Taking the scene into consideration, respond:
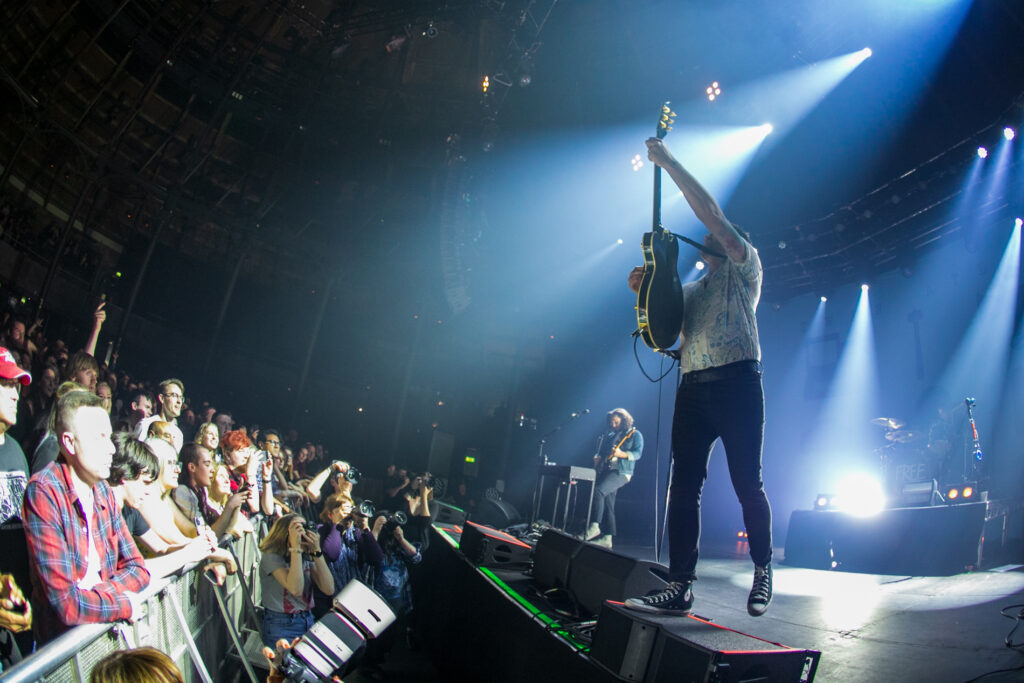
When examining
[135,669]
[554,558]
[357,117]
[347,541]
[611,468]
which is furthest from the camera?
[357,117]

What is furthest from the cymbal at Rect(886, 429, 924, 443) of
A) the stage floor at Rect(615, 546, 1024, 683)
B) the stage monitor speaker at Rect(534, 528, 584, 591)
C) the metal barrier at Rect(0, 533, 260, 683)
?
the metal barrier at Rect(0, 533, 260, 683)

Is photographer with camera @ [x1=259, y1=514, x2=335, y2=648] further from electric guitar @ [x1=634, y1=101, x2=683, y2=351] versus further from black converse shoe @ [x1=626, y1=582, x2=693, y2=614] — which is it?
electric guitar @ [x1=634, y1=101, x2=683, y2=351]

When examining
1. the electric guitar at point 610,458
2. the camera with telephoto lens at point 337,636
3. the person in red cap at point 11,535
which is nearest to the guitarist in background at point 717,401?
the camera with telephoto lens at point 337,636

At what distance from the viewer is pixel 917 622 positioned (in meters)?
3.19

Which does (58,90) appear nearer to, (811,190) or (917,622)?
(811,190)

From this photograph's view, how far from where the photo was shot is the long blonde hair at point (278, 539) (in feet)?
13.1

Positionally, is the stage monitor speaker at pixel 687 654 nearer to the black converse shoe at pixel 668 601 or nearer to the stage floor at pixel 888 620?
the black converse shoe at pixel 668 601

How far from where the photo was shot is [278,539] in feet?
13.3

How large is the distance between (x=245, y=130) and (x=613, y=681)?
15.9 metres

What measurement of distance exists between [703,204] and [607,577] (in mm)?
1709

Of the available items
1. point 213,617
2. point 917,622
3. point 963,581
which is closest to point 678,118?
point 963,581

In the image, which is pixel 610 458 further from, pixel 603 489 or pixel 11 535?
pixel 11 535

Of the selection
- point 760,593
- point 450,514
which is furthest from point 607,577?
point 450,514

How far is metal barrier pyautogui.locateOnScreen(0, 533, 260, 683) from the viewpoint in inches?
56.0
